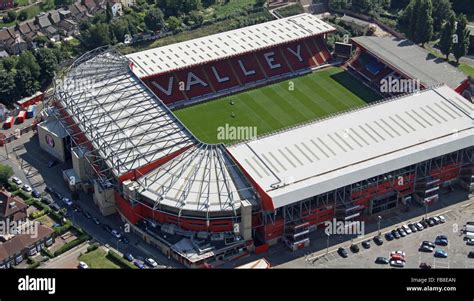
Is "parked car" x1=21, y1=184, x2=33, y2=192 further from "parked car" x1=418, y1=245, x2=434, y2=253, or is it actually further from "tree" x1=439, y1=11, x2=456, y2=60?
"tree" x1=439, y1=11, x2=456, y2=60

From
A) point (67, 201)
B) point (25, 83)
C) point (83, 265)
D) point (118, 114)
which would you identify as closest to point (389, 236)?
point (83, 265)

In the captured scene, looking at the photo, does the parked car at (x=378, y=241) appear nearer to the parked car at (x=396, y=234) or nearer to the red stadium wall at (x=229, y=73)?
the parked car at (x=396, y=234)

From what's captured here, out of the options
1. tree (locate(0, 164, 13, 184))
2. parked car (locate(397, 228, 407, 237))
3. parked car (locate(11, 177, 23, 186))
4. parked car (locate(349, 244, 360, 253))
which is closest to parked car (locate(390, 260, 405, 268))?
parked car (locate(349, 244, 360, 253))

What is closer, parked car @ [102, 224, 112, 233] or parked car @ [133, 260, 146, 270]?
parked car @ [133, 260, 146, 270]

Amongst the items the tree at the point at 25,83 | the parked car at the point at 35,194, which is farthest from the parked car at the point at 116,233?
the tree at the point at 25,83

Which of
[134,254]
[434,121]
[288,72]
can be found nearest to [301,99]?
[288,72]

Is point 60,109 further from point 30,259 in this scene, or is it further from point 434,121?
point 434,121
